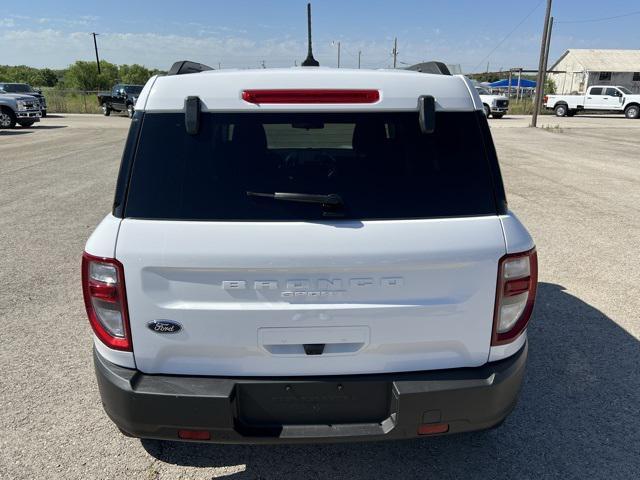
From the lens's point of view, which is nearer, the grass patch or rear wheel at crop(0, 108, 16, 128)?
rear wheel at crop(0, 108, 16, 128)

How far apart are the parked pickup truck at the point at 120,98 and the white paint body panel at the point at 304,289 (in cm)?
3451

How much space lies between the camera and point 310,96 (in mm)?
2090

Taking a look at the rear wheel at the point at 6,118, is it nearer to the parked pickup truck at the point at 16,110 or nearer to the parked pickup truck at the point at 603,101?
the parked pickup truck at the point at 16,110

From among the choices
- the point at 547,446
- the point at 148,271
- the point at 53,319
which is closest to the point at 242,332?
the point at 148,271

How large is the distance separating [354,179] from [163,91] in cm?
89

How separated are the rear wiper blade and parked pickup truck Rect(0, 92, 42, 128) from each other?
25787 mm

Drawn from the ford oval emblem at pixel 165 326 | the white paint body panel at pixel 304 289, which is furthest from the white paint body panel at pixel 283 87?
the ford oval emblem at pixel 165 326

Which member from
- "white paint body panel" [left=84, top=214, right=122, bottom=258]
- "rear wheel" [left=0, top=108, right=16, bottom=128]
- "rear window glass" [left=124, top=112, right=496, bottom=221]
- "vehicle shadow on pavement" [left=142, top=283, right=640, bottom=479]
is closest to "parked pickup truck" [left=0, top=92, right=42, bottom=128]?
"rear wheel" [left=0, top=108, right=16, bottom=128]

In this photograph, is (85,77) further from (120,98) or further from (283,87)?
(283,87)

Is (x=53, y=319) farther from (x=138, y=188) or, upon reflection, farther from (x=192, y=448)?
(x=138, y=188)

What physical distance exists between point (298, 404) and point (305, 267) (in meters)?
0.59

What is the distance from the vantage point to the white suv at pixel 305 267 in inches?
78.0

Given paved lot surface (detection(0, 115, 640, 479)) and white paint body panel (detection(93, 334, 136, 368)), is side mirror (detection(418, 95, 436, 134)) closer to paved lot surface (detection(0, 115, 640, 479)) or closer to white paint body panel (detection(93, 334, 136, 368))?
white paint body panel (detection(93, 334, 136, 368))

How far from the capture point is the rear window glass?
2047mm
